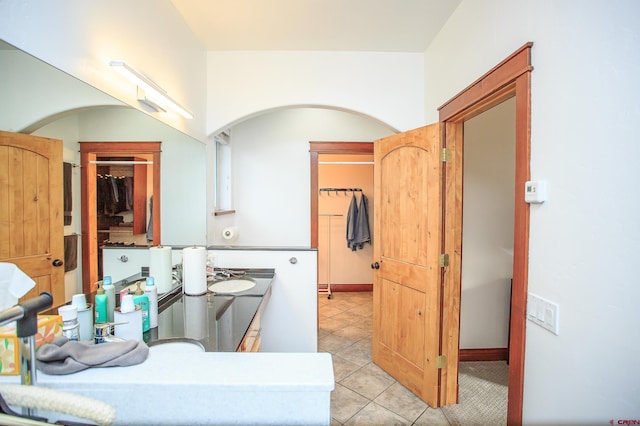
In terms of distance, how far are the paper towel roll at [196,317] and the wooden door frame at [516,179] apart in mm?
1437

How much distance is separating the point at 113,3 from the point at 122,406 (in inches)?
68.6

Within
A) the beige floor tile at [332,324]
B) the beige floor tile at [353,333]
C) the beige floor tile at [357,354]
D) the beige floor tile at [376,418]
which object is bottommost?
the beige floor tile at [332,324]

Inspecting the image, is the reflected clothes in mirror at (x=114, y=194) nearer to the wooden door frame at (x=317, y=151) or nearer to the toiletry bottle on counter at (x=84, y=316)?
the toiletry bottle on counter at (x=84, y=316)

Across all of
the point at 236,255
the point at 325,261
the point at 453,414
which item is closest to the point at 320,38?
the point at 236,255

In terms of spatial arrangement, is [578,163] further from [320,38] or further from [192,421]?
[320,38]

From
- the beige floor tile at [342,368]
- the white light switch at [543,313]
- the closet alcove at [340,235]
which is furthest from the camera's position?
the closet alcove at [340,235]

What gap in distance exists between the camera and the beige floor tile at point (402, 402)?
2.03m

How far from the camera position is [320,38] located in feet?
7.60

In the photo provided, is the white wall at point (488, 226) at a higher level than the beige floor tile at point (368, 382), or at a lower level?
higher

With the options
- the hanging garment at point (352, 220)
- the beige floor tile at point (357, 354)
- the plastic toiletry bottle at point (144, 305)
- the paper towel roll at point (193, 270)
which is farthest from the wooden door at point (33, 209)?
the hanging garment at point (352, 220)

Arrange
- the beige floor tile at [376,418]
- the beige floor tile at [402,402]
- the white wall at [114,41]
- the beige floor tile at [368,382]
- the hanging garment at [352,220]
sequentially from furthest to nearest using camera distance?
the hanging garment at [352,220], the beige floor tile at [368,382], the beige floor tile at [402,402], the beige floor tile at [376,418], the white wall at [114,41]

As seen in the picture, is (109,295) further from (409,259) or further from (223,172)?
(223,172)

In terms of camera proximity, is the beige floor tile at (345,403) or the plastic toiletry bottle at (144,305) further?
the beige floor tile at (345,403)

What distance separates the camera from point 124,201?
56.1 inches
